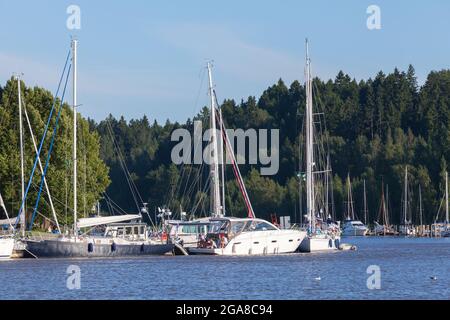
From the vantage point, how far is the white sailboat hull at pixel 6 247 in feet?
260

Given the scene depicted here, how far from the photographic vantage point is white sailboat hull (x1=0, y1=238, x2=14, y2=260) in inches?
3120

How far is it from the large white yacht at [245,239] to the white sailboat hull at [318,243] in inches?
67.6

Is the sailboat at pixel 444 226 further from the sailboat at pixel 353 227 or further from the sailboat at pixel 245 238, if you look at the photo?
the sailboat at pixel 245 238

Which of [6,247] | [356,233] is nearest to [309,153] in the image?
[6,247]

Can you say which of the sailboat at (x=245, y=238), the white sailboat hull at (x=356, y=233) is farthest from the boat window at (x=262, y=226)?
→ the white sailboat hull at (x=356, y=233)

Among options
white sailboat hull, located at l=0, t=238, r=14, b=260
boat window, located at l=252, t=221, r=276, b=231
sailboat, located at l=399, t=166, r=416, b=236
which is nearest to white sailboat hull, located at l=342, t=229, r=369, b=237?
sailboat, located at l=399, t=166, r=416, b=236

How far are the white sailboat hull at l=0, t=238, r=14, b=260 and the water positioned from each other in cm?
217

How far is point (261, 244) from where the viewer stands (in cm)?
8619

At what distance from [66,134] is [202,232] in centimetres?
1350

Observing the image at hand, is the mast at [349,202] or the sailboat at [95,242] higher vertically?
the mast at [349,202]

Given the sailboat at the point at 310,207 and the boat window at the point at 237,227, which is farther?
the sailboat at the point at 310,207

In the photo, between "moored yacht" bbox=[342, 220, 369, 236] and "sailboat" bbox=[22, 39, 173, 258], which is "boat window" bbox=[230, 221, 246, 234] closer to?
"sailboat" bbox=[22, 39, 173, 258]
